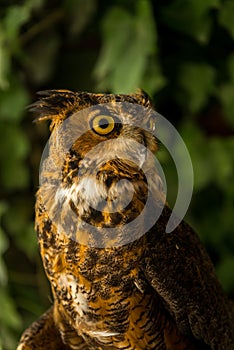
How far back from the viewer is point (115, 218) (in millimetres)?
941

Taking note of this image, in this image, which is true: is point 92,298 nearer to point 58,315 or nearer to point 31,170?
point 58,315

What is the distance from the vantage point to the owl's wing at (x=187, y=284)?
99 cm

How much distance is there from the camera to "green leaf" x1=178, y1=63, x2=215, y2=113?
5.65ft

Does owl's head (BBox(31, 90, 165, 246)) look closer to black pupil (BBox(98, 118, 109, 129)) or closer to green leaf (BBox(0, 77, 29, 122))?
black pupil (BBox(98, 118, 109, 129))

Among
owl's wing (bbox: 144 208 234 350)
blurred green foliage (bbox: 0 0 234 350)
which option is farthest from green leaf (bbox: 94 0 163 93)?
owl's wing (bbox: 144 208 234 350)

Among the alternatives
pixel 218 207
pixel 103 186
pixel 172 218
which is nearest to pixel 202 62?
pixel 218 207

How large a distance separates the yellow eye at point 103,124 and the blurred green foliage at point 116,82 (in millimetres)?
614

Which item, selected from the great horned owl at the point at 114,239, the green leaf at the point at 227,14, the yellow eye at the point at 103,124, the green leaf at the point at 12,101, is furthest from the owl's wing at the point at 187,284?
the green leaf at the point at 12,101

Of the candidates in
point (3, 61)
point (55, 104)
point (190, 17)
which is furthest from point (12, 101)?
point (55, 104)

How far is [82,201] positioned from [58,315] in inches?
10.4

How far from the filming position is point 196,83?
5.69 ft

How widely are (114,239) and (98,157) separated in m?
0.11

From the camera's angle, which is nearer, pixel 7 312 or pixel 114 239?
pixel 114 239

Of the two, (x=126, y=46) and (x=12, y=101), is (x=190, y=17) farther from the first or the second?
(x=12, y=101)
